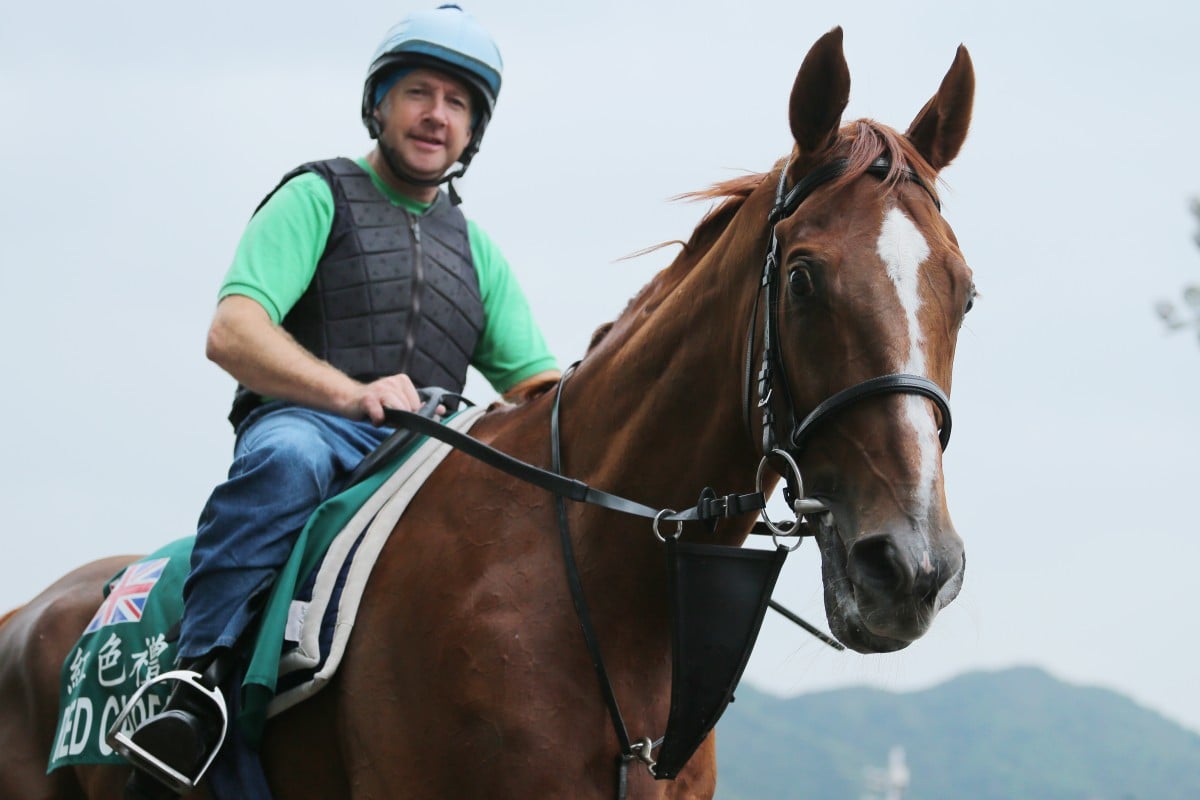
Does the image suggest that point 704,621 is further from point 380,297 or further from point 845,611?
point 380,297

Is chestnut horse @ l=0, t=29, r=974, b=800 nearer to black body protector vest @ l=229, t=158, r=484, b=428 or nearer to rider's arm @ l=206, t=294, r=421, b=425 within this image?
rider's arm @ l=206, t=294, r=421, b=425

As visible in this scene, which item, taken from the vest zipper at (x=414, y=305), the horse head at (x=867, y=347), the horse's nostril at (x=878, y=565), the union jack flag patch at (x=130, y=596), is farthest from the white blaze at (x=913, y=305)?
the union jack flag patch at (x=130, y=596)

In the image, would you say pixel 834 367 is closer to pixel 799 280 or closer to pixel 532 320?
pixel 799 280

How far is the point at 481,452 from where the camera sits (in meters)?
4.21

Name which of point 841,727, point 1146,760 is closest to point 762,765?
point 841,727

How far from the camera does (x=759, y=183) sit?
3.96 m

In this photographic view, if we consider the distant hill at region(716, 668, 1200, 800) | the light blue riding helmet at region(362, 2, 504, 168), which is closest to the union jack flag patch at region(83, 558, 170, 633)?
the light blue riding helmet at region(362, 2, 504, 168)

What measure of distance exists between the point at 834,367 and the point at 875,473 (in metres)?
0.30

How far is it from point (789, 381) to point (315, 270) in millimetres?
2292

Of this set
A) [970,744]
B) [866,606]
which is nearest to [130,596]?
[866,606]

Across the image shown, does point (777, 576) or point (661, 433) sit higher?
point (661, 433)

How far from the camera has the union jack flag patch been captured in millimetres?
4988

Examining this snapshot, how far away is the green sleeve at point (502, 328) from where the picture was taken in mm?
5645

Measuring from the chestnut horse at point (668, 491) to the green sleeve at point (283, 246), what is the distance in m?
0.99
